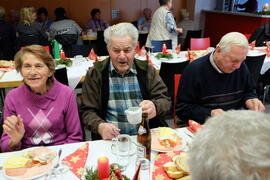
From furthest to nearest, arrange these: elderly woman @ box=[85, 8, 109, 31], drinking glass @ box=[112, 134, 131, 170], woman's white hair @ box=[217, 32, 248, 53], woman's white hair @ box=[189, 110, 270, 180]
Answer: elderly woman @ box=[85, 8, 109, 31] → woman's white hair @ box=[217, 32, 248, 53] → drinking glass @ box=[112, 134, 131, 170] → woman's white hair @ box=[189, 110, 270, 180]

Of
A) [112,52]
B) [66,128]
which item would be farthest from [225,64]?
[66,128]

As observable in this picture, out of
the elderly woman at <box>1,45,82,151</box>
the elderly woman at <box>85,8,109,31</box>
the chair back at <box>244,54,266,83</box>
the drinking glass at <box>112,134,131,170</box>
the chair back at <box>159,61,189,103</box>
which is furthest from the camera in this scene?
the elderly woman at <box>85,8,109,31</box>

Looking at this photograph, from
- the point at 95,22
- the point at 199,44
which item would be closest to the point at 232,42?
the point at 199,44

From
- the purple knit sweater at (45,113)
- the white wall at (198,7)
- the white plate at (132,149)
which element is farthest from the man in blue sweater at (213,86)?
the white wall at (198,7)

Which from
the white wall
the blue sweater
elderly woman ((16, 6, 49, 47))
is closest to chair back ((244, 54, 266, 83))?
the blue sweater

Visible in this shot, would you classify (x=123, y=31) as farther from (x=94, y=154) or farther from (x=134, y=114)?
(x=94, y=154)

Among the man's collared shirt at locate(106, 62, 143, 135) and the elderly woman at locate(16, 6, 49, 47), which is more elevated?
the elderly woman at locate(16, 6, 49, 47)

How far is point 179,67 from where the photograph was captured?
3111mm

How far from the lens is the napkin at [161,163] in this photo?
1359 mm

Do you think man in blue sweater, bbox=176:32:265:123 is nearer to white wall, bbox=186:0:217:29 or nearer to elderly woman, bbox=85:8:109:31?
elderly woman, bbox=85:8:109:31

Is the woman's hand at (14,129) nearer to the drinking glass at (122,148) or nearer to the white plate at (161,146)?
the drinking glass at (122,148)

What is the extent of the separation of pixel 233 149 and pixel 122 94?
4.72 ft

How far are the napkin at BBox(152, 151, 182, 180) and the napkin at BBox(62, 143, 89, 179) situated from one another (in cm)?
40

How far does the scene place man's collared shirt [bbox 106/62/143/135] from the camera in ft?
6.54
